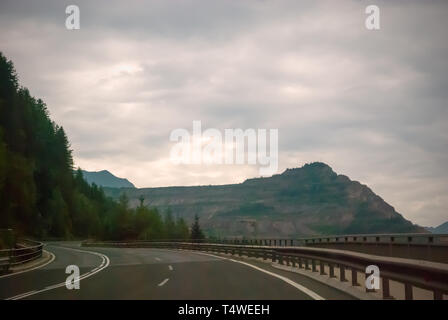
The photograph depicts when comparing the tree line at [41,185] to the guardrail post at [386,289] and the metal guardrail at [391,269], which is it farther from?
the guardrail post at [386,289]

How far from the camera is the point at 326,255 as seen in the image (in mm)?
18609

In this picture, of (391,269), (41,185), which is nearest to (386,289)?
(391,269)

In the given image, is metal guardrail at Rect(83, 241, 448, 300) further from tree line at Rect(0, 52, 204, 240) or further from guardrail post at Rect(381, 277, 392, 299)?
tree line at Rect(0, 52, 204, 240)

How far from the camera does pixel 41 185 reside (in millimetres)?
88688

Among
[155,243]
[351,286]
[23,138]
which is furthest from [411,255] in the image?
[23,138]

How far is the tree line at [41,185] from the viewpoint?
6125cm

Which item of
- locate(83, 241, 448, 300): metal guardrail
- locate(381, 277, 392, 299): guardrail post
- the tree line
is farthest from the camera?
the tree line

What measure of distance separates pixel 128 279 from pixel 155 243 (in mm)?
51019

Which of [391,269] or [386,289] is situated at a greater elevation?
[391,269]

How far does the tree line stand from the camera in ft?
201

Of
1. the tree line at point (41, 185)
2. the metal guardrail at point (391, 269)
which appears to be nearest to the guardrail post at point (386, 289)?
the metal guardrail at point (391, 269)

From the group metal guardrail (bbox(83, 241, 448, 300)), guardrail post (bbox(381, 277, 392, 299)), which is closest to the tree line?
metal guardrail (bbox(83, 241, 448, 300))

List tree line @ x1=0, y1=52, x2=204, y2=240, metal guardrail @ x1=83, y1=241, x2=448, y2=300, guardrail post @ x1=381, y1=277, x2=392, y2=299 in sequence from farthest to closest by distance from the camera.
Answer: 1. tree line @ x1=0, y1=52, x2=204, y2=240
2. guardrail post @ x1=381, y1=277, x2=392, y2=299
3. metal guardrail @ x1=83, y1=241, x2=448, y2=300

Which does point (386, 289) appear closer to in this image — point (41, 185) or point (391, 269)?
point (391, 269)
